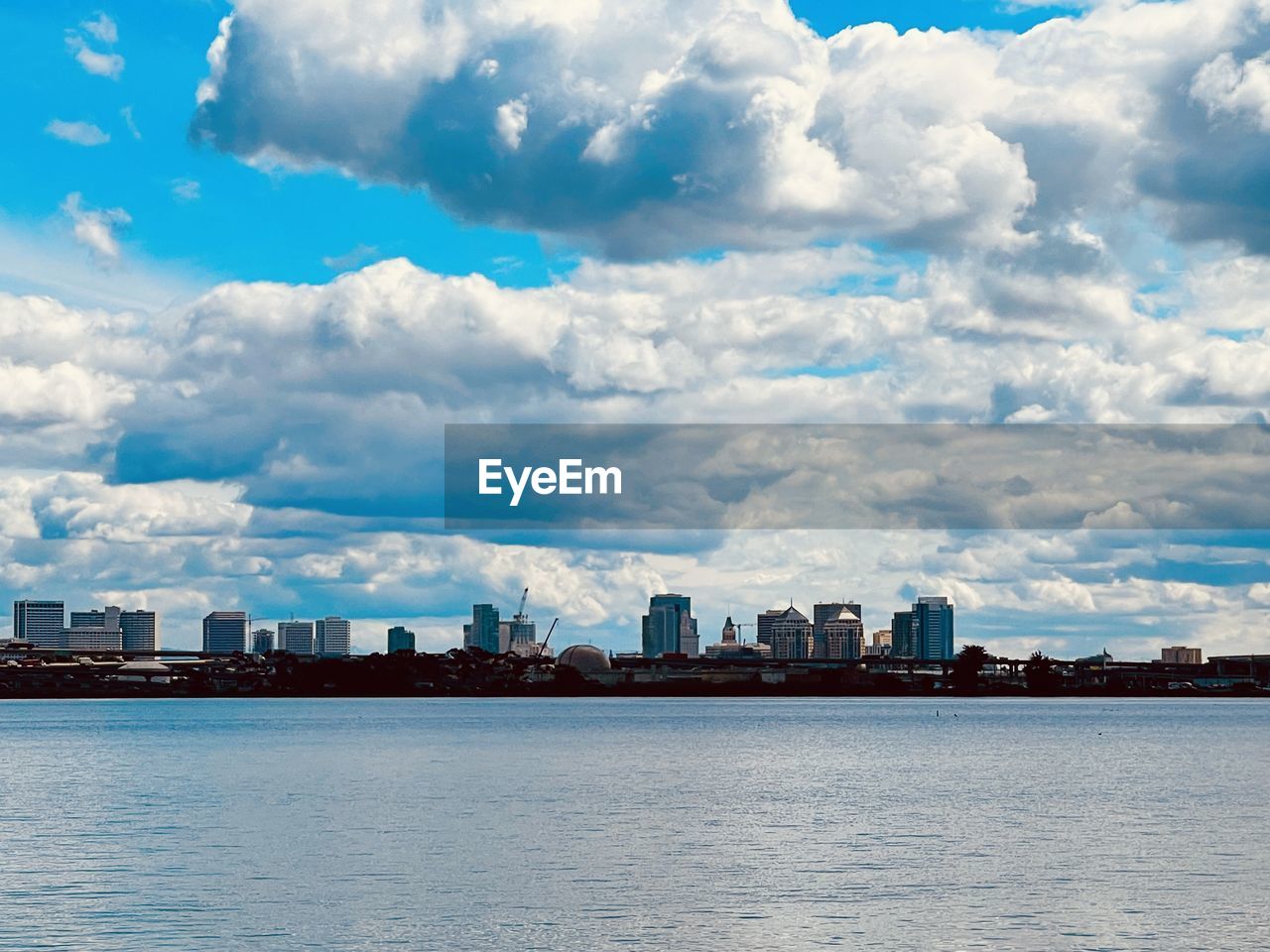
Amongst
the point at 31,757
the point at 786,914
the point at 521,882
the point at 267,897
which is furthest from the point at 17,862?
the point at 31,757

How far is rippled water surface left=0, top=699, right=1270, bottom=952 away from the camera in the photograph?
143 ft

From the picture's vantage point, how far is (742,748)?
468 ft

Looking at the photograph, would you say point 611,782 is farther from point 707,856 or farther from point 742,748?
point 742,748

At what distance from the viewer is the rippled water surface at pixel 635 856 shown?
43438 mm

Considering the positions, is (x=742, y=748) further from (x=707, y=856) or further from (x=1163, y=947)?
(x=1163, y=947)

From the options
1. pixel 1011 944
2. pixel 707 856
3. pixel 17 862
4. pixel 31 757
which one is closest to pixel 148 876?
pixel 17 862

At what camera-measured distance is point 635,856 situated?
192 feet

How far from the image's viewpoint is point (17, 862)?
190ft

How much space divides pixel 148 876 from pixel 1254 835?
4099 centimetres

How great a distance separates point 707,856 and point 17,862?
2334 cm

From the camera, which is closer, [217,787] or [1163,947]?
[1163,947]

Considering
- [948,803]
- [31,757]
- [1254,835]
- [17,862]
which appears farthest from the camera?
[31,757]

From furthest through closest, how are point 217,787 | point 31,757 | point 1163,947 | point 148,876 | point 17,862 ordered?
point 31,757 < point 217,787 < point 17,862 < point 148,876 < point 1163,947

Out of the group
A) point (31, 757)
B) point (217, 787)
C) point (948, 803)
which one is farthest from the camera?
point (31, 757)
